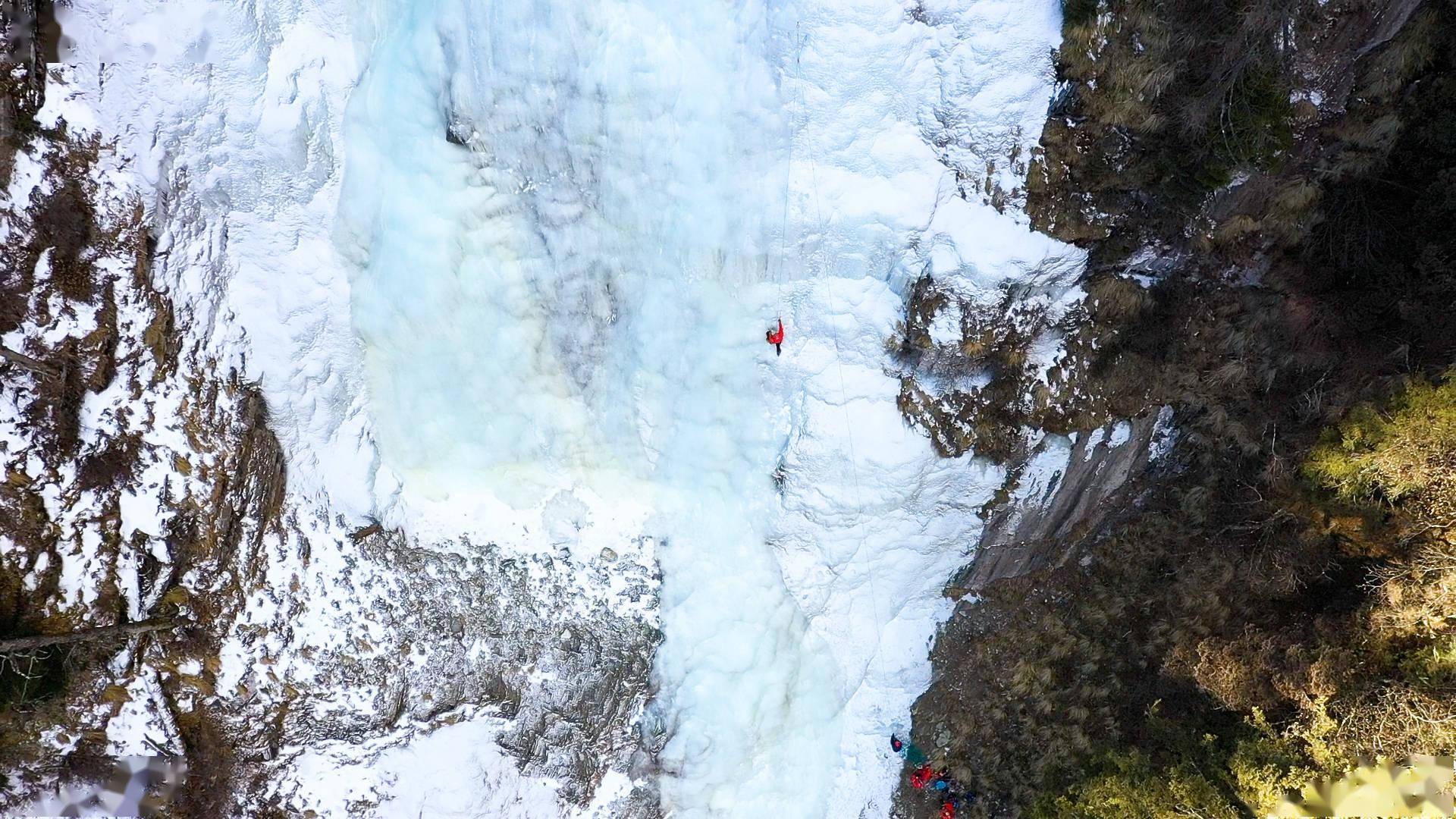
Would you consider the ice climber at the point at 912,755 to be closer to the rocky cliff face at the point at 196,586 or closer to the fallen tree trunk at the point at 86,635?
the rocky cliff face at the point at 196,586

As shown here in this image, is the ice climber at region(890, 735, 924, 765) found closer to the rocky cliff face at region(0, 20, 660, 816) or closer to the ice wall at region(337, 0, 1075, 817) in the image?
the ice wall at region(337, 0, 1075, 817)

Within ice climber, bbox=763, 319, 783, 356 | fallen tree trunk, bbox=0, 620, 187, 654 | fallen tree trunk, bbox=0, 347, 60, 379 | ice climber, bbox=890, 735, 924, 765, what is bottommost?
ice climber, bbox=890, 735, 924, 765

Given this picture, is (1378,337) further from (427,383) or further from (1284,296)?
(427,383)

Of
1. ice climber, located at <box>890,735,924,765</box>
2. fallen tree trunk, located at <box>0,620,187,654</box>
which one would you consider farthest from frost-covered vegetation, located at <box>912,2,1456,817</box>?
fallen tree trunk, located at <box>0,620,187,654</box>

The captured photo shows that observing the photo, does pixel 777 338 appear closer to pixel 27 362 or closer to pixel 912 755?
pixel 912 755

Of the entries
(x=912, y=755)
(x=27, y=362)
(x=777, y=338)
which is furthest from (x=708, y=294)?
(x=912, y=755)

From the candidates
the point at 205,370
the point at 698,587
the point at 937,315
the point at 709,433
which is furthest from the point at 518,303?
the point at 937,315

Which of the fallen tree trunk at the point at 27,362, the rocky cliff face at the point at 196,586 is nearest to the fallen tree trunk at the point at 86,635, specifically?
the rocky cliff face at the point at 196,586
